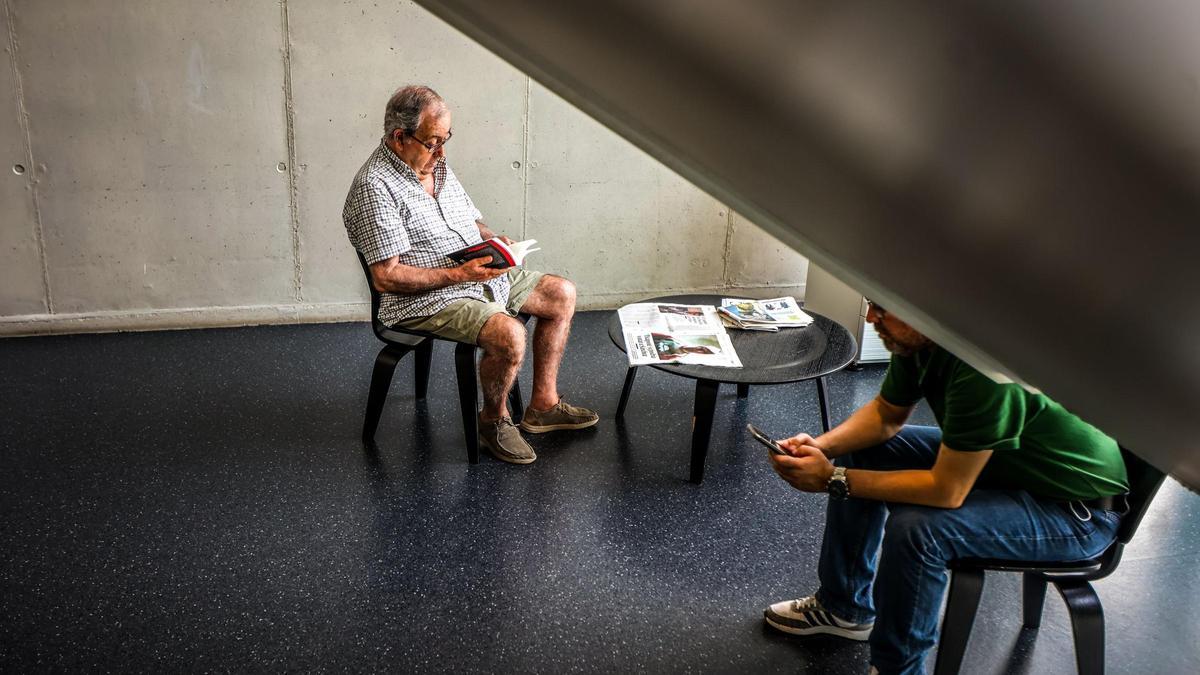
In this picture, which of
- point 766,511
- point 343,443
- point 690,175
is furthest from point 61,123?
point 690,175

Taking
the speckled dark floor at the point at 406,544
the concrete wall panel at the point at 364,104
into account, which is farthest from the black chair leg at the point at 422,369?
the concrete wall panel at the point at 364,104

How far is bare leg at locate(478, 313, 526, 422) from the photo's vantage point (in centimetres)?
316

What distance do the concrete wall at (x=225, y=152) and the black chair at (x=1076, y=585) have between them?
324 centimetres

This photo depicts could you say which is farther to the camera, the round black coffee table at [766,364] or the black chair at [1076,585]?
the round black coffee table at [766,364]

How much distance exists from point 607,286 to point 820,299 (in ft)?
3.65

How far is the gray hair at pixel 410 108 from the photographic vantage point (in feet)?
10.3

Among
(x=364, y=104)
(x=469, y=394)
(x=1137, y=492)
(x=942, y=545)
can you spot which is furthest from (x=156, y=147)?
(x=1137, y=492)

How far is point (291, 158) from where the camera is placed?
4.31m

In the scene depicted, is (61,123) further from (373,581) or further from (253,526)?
(373,581)

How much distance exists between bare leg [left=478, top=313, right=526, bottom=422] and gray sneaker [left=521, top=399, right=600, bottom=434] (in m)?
0.20

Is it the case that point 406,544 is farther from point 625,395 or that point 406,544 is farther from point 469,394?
point 625,395

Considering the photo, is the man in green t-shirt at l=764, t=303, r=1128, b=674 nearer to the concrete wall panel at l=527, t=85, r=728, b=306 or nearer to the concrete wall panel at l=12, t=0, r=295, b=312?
the concrete wall panel at l=527, t=85, r=728, b=306

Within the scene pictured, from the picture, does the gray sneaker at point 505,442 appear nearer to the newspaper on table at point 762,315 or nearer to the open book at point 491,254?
the open book at point 491,254

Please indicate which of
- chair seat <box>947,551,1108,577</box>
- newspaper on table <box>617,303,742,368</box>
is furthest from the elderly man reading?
chair seat <box>947,551,1108,577</box>
